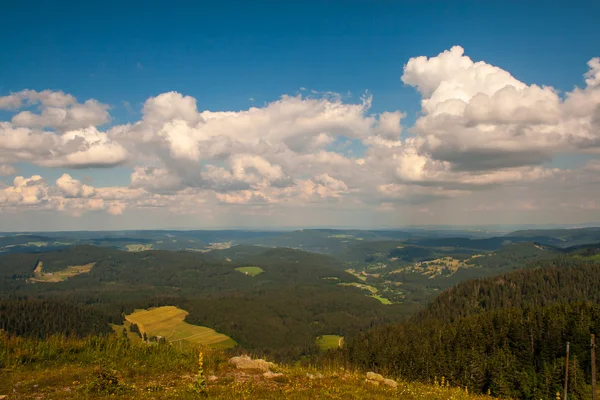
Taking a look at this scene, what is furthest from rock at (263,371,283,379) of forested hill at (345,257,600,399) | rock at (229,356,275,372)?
forested hill at (345,257,600,399)

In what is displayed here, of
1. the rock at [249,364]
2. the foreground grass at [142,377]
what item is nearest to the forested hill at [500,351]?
the rock at [249,364]

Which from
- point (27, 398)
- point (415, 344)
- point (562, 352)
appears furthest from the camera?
point (415, 344)

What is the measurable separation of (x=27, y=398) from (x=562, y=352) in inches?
4938

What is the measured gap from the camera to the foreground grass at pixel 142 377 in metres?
16.4

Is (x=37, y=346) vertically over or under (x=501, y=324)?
over

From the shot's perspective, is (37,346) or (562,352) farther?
(562,352)

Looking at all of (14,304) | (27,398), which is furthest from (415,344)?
(14,304)

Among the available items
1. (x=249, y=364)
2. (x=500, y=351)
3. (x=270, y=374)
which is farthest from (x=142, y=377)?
(x=500, y=351)

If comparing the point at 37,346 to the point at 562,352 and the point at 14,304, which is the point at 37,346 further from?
the point at 14,304

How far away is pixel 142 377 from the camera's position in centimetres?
2027

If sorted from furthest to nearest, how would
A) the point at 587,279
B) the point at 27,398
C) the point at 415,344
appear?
1. the point at 587,279
2. the point at 415,344
3. the point at 27,398

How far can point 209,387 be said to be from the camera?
17703 millimetres

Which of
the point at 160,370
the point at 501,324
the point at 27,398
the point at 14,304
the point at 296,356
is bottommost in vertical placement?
the point at 296,356

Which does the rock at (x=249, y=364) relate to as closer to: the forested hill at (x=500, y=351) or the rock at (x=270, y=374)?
the rock at (x=270, y=374)
